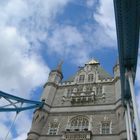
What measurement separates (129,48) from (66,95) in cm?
1597

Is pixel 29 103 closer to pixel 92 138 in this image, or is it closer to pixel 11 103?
pixel 11 103

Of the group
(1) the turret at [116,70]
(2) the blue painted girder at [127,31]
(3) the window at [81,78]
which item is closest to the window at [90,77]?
(3) the window at [81,78]

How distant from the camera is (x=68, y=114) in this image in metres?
25.7

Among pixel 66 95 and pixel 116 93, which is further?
pixel 66 95

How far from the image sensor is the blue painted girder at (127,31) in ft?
39.7

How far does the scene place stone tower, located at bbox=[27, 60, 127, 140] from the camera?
74.1 feet

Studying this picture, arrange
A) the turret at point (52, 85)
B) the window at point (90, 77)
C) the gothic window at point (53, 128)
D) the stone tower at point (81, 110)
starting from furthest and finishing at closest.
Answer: the window at point (90, 77) → the turret at point (52, 85) → the gothic window at point (53, 128) → the stone tower at point (81, 110)

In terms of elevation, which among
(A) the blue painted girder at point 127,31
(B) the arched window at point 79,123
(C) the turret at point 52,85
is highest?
(C) the turret at point 52,85

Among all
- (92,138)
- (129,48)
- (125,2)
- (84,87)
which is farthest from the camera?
(84,87)

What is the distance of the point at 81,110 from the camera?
25750 millimetres

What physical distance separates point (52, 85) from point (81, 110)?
226 inches

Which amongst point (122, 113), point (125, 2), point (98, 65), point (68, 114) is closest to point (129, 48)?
point (125, 2)

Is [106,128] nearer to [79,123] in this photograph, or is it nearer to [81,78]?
[79,123]

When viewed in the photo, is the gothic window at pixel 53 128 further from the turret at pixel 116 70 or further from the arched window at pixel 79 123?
the turret at pixel 116 70
